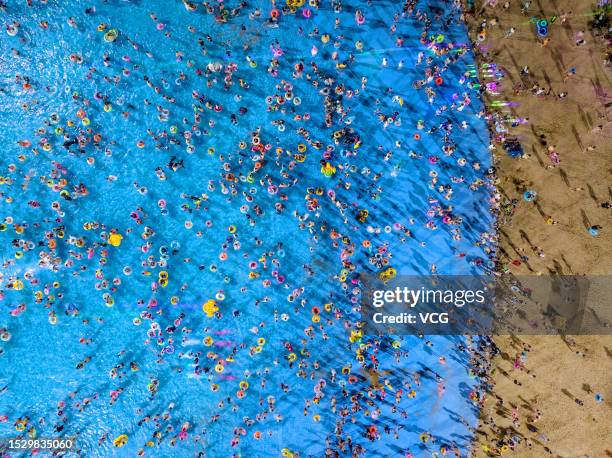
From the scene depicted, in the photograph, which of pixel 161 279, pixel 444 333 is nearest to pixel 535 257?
pixel 444 333

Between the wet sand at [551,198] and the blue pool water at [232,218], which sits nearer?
the wet sand at [551,198]

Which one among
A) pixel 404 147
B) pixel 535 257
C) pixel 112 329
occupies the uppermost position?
pixel 404 147

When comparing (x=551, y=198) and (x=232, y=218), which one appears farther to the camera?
(x=232, y=218)

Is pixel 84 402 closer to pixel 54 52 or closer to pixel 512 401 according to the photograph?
pixel 54 52

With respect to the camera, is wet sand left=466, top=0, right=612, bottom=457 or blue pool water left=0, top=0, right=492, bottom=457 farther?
blue pool water left=0, top=0, right=492, bottom=457
